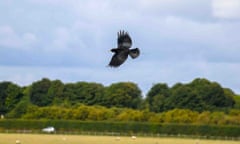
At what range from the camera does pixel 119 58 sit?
17781 mm

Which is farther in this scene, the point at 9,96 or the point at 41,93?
the point at 9,96

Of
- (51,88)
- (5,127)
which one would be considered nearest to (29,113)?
(5,127)

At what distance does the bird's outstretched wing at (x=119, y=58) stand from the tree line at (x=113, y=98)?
79.0 meters

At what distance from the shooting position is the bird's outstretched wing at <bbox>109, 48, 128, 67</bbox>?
17605mm

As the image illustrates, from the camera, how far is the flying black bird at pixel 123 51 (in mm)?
17592

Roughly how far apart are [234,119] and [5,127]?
880 inches

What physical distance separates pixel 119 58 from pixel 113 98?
95594 millimetres

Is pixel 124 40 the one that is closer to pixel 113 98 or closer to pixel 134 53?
pixel 134 53

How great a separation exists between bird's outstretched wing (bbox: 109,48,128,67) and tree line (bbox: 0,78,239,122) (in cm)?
7898

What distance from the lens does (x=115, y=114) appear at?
99375mm

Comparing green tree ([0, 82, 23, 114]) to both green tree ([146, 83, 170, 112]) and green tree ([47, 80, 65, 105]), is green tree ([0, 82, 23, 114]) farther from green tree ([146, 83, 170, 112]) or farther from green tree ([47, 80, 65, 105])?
green tree ([146, 83, 170, 112])

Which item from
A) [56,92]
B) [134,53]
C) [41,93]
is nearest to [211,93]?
[56,92]

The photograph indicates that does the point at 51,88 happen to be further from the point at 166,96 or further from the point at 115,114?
the point at 115,114

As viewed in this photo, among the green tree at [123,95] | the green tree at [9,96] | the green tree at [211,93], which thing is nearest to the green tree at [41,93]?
the green tree at [9,96]
